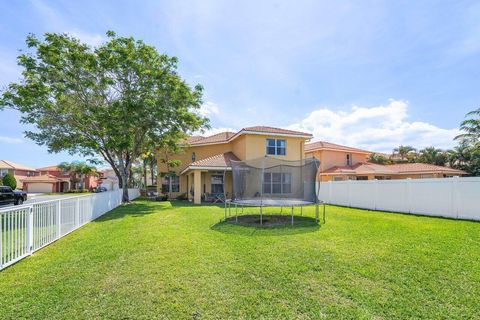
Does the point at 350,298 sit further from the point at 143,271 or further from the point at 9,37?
the point at 9,37

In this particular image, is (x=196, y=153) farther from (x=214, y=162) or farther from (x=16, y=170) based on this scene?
(x=16, y=170)

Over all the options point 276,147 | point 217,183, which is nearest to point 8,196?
point 217,183

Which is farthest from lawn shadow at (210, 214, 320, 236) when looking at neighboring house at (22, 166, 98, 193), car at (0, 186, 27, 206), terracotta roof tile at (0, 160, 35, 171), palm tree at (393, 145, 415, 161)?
terracotta roof tile at (0, 160, 35, 171)

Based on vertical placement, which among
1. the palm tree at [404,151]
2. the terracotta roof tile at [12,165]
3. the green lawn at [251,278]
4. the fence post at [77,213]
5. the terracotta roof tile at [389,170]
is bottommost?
the green lawn at [251,278]

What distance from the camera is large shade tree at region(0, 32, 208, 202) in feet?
49.5

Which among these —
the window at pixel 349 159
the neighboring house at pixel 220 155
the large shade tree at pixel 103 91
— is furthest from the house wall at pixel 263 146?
the window at pixel 349 159

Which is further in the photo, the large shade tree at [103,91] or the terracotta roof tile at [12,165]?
the terracotta roof tile at [12,165]

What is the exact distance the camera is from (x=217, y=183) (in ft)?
66.6

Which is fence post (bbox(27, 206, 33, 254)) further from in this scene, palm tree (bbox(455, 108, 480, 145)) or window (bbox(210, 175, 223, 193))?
palm tree (bbox(455, 108, 480, 145))

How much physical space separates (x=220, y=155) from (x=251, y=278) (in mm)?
16768

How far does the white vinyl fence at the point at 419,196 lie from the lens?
32.3 ft

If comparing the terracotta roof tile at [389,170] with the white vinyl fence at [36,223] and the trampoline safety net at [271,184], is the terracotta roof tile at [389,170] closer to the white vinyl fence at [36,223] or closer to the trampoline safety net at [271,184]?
the trampoline safety net at [271,184]

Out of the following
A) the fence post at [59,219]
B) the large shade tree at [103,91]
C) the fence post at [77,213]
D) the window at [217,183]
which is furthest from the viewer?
the window at [217,183]

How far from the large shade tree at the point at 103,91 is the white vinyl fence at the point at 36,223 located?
695 cm
